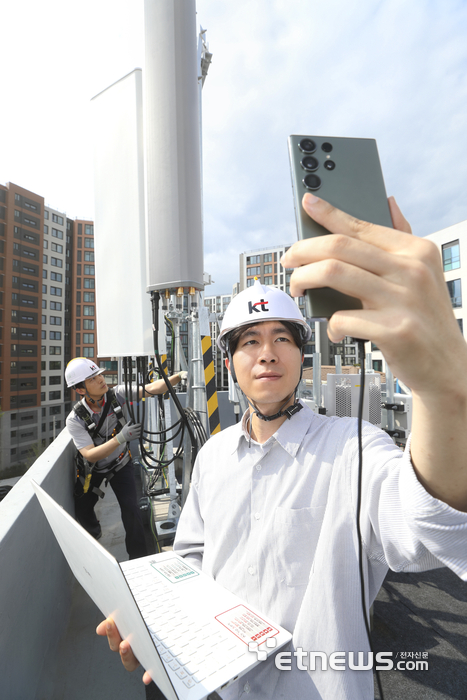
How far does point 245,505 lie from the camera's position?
4.40 feet

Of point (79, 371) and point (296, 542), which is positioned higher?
point (79, 371)

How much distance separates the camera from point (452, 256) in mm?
30266

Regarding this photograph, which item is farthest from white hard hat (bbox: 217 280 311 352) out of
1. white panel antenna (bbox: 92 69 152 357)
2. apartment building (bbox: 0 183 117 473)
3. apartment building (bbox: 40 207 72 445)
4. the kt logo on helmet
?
apartment building (bbox: 40 207 72 445)

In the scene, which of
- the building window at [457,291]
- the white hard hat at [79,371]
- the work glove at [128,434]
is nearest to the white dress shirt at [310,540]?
the work glove at [128,434]

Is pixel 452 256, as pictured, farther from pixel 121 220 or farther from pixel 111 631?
pixel 111 631

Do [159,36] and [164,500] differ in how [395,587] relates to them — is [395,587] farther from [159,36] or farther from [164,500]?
[159,36]

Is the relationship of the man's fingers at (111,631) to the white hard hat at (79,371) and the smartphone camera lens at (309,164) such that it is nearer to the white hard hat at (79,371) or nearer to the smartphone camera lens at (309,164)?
the smartphone camera lens at (309,164)

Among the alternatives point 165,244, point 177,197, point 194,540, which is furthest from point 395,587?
point 177,197

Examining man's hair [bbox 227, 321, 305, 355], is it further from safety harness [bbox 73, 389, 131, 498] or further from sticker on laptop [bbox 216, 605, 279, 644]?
safety harness [bbox 73, 389, 131, 498]

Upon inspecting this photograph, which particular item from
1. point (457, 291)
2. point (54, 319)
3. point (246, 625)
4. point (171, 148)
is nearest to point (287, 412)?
point (246, 625)

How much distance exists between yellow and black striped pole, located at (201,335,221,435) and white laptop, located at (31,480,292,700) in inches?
85.0

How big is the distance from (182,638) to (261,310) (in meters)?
1.21

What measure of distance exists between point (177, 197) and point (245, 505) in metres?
2.08

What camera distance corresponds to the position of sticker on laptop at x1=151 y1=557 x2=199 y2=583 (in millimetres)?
1312
